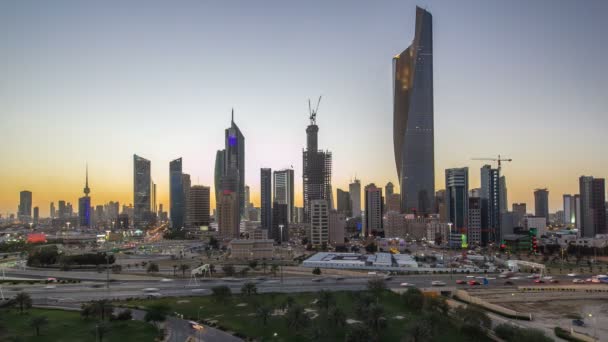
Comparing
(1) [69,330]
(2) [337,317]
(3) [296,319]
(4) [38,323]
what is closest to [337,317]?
(2) [337,317]

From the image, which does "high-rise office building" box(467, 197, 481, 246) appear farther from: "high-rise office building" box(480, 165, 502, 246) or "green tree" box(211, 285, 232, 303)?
"green tree" box(211, 285, 232, 303)

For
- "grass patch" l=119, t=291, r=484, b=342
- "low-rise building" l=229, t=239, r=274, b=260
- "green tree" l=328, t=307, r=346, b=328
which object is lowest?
"low-rise building" l=229, t=239, r=274, b=260

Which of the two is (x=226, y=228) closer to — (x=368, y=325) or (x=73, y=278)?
(x=73, y=278)

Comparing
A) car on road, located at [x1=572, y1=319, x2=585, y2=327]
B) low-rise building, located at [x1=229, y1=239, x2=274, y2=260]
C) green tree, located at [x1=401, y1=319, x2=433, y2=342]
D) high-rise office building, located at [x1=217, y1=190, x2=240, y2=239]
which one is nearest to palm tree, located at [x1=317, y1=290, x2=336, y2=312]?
green tree, located at [x1=401, y1=319, x2=433, y2=342]

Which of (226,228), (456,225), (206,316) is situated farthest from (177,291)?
(226,228)

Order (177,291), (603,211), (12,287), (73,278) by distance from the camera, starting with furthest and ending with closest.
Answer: (603,211)
(73,278)
(12,287)
(177,291)

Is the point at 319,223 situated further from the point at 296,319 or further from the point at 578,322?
the point at 296,319
